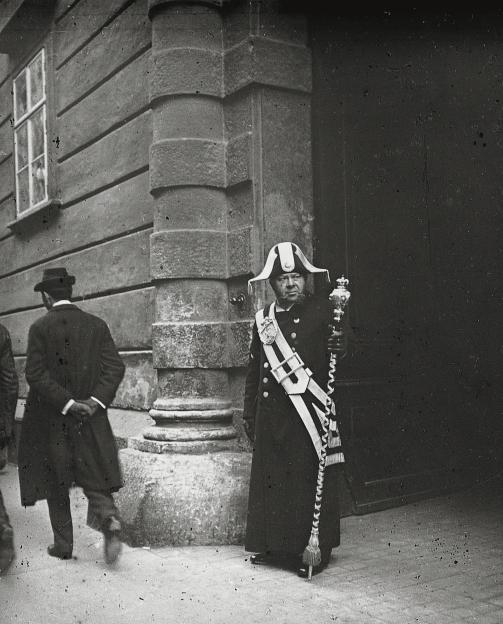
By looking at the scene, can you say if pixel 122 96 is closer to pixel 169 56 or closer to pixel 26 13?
pixel 169 56

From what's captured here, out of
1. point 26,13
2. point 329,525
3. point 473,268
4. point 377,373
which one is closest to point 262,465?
point 329,525

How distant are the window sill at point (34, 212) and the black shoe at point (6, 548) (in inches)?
178

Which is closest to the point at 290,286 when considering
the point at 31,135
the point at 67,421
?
the point at 67,421

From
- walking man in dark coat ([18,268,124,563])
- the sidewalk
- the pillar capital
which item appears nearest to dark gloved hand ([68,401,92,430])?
walking man in dark coat ([18,268,124,563])

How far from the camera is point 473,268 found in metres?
7.12

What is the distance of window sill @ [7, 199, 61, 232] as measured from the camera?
27.5 ft

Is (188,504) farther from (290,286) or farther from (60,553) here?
(290,286)

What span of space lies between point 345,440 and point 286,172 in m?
2.03

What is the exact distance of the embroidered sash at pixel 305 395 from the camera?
14.9 feet

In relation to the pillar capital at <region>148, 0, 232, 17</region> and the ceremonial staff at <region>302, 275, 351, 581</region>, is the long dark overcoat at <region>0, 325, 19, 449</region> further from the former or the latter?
the pillar capital at <region>148, 0, 232, 17</region>

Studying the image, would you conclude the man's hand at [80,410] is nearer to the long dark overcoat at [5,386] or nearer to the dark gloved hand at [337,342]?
the long dark overcoat at [5,386]

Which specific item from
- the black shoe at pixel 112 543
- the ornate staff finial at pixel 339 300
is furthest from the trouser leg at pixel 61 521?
the ornate staff finial at pixel 339 300

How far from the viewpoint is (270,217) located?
554 centimetres

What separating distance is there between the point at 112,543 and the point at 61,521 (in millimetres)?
385
